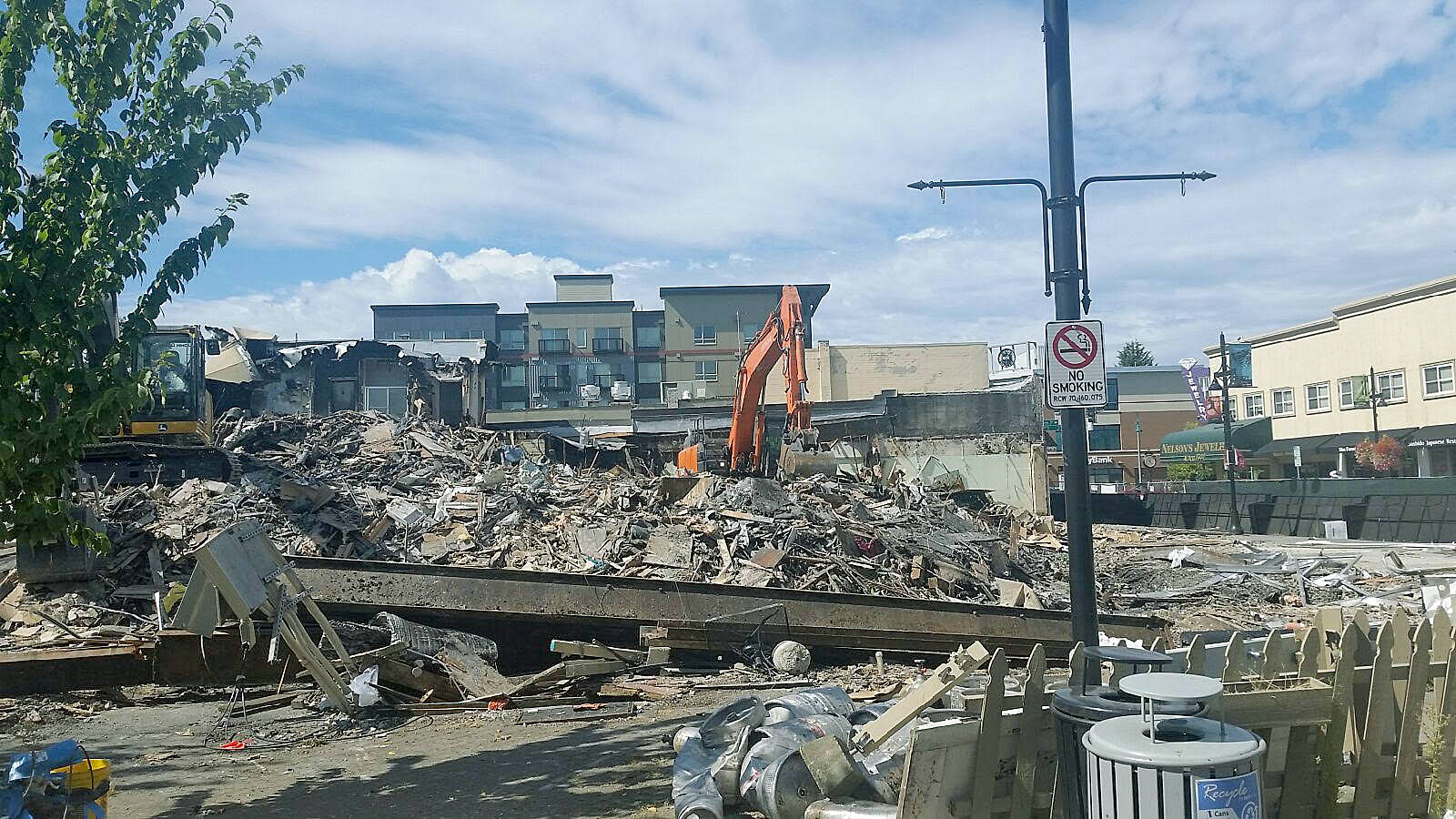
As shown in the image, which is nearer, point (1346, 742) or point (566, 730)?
point (1346, 742)

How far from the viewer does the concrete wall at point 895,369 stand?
59.8m

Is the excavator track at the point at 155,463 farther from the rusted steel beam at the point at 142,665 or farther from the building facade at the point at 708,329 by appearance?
the building facade at the point at 708,329

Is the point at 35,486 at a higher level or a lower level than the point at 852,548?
higher

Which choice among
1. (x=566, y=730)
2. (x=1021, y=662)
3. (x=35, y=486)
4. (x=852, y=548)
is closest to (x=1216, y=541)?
(x=852, y=548)

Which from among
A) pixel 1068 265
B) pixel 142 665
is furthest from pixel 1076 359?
pixel 142 665

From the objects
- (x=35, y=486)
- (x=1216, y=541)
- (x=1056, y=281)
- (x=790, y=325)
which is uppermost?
(x=790, y=325)

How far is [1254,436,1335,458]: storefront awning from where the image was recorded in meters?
43.8

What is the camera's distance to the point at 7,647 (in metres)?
11.3

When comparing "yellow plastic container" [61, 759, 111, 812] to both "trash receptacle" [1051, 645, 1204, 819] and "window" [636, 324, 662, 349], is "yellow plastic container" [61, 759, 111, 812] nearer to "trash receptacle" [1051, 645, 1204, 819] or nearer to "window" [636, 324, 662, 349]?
"trash receptacle" [1051, 645, 1204, 819]

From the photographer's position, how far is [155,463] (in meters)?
18.7

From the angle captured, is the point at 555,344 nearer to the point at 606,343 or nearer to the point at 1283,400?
the point at 606,343

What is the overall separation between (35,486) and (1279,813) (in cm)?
708

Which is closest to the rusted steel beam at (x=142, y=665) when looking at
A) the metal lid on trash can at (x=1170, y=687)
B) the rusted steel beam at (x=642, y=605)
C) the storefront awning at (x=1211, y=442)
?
the rusted steel beam at (x=642, y=605)

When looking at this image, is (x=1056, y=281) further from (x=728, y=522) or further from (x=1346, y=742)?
(x=728, y=522)
